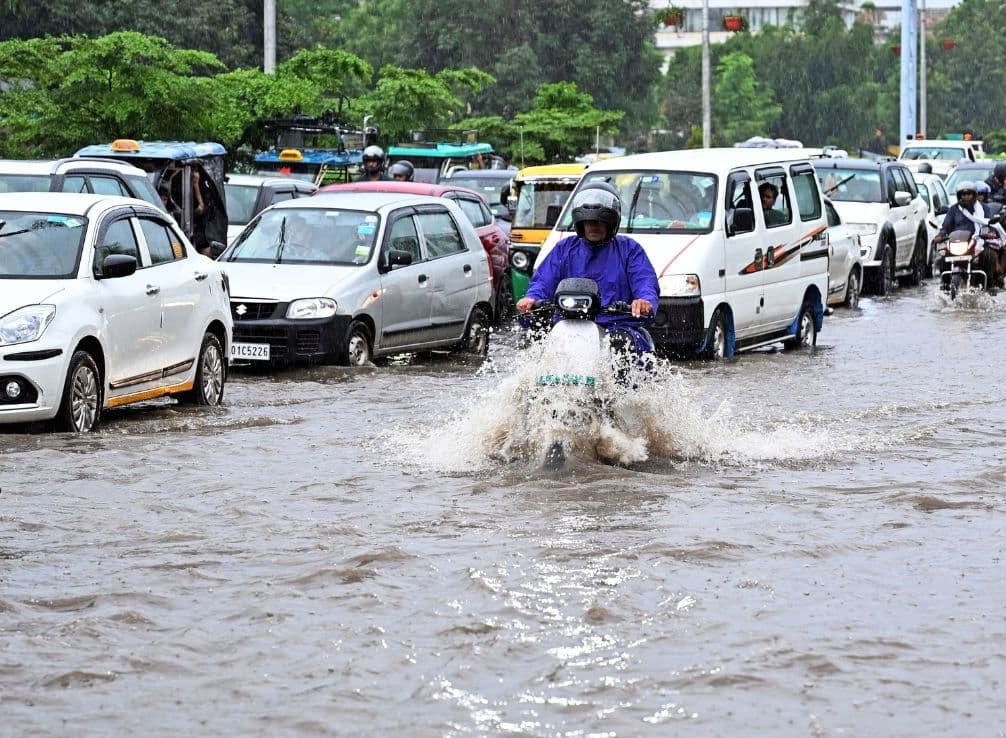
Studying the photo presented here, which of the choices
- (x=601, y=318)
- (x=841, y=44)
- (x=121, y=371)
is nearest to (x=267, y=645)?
(x=601, y=318)

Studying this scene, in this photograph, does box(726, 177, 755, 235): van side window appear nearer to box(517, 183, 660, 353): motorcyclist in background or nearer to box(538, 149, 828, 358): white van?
box(538, 149, 828, 358): white van

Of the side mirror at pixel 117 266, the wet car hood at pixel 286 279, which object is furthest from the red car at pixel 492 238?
the side mirror at pixel 117 266

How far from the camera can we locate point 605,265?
34.5ft

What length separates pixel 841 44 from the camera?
308 ft

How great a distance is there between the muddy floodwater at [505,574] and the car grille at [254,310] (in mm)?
2519

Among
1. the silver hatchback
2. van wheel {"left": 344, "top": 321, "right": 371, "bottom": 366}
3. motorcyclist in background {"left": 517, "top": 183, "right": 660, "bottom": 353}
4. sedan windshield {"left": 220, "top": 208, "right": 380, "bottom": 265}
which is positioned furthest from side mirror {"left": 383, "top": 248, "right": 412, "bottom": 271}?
motorcyclist in background {"left": 517, "top": 183, "right": 660, "bottom": 353}

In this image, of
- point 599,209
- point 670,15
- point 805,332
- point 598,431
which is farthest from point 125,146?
point 670,15

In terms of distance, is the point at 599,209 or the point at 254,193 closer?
the point at 599,209

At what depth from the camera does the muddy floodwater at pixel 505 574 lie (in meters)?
5.89

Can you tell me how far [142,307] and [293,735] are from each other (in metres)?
7.38

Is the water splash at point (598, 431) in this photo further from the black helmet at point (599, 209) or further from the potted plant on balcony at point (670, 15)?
the potted plant on balcony at point (670, 15)

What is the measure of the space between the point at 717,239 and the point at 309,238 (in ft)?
11.4

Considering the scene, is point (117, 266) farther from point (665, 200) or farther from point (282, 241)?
point (665, 200)

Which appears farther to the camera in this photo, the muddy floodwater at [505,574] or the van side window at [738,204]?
the van side window at [738,204]
